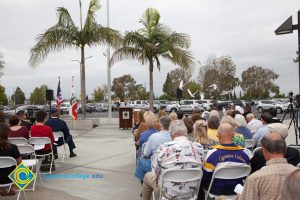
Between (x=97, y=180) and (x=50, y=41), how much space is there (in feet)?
38.0

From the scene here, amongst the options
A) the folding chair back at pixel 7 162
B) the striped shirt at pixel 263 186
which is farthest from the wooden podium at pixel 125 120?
the striped shirt at pixel 263 186

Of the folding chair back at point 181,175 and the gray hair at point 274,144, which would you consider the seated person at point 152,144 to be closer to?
the folding chair back at point 181,175

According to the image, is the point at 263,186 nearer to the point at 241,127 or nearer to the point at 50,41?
the point at 241,127

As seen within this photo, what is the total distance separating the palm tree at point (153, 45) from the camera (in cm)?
1723

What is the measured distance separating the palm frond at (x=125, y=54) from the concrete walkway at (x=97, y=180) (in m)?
7.81

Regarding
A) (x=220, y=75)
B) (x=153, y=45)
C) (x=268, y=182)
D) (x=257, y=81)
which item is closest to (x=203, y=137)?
(x=268, y=182)

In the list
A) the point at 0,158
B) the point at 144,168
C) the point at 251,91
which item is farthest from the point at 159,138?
the point at 251,91

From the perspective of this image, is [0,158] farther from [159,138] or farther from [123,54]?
[123,54]

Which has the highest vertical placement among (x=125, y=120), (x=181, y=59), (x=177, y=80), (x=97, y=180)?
(x=177, y=80)

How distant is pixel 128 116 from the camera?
17.4 meters

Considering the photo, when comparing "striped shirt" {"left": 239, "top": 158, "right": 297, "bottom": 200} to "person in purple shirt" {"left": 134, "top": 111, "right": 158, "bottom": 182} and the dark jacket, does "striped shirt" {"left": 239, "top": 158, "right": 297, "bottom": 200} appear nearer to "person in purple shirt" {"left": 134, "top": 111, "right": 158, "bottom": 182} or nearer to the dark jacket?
the dark jacket

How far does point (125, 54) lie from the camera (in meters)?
17.6

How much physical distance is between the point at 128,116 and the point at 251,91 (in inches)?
2477

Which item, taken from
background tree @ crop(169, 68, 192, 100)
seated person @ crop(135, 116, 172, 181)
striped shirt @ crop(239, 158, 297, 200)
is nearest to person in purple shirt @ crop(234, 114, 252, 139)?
seated person @ crop(135, 116, 172, 181)
